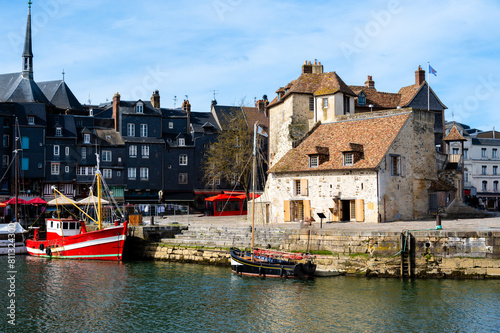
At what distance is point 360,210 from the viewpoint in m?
38.8

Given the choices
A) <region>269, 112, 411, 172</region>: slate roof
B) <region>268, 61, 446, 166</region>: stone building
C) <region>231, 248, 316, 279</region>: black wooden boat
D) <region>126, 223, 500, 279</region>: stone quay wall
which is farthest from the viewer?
<region>268, 61, 446, 166</region>: stone building

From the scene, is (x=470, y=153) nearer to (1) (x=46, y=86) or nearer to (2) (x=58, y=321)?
(1) (x=46, y=86)

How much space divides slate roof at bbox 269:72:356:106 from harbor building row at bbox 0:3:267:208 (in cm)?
1742

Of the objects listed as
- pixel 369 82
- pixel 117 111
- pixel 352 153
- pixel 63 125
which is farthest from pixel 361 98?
pixel 63 125

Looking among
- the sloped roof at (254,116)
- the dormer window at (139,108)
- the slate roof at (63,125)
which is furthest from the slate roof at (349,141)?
the slate roof at (63,125)

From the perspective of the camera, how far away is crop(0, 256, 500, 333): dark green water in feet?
71.2

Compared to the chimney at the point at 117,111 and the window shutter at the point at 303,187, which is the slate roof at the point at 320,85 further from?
the chimney at the point at 117,111

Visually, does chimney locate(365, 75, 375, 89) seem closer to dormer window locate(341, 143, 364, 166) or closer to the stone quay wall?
dormer window locate(341, 143, 364, 166)

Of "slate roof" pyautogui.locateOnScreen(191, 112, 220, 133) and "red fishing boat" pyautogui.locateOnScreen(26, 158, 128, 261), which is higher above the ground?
"slate roof" pyautogui.locateOnScreen(191, 112, 220, 133)

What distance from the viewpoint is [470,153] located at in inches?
2916

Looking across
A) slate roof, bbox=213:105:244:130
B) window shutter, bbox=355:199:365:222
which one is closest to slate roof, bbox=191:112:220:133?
slate roof, bbox=213:105:244:130

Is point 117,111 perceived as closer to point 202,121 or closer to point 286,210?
point 202,121

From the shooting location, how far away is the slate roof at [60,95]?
237 feet

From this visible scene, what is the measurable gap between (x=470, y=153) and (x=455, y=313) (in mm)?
55844
